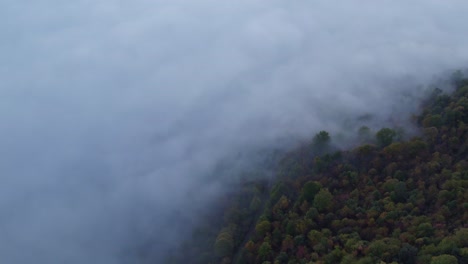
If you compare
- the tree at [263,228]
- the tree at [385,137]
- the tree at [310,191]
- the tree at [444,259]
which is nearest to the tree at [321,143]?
the tree at [385,137]

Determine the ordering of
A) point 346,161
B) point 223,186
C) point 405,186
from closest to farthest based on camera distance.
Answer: point 405,186, point 346,161, point 223,186

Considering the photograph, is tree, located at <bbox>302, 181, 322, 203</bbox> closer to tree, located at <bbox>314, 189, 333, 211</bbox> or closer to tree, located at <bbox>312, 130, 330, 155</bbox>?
tree, located at <bbox>314, 189, 333, 211</bbox>

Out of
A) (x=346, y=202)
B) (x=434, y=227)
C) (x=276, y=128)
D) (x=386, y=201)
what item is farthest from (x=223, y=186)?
(x=434, y=227)

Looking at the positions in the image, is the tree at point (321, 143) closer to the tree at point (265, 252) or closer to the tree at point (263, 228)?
the tree at point (263, 228)

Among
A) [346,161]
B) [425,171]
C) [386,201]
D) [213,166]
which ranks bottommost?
[386,201]

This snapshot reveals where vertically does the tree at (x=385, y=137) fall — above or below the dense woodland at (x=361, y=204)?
above

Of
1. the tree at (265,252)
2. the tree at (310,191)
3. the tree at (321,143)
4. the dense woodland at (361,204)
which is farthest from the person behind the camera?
the tree at (321,143)

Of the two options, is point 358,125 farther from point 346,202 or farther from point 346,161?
point 346,202

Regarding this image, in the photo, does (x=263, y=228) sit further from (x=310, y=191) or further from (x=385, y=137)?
(x=385, y=137)
